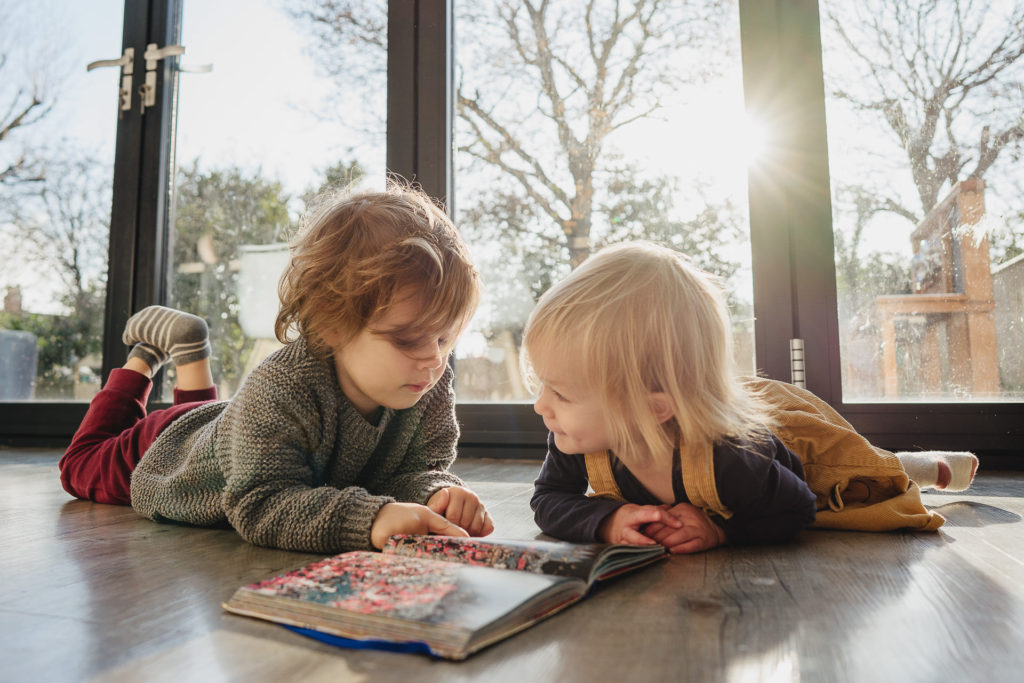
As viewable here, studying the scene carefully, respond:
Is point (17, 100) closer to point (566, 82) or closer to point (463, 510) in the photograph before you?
point (566, 82)

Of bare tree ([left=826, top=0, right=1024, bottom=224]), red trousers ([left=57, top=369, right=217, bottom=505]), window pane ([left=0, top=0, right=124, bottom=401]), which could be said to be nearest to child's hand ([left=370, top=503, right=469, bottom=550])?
red trousers ([left=57, top=369, right=217, bottom=505])

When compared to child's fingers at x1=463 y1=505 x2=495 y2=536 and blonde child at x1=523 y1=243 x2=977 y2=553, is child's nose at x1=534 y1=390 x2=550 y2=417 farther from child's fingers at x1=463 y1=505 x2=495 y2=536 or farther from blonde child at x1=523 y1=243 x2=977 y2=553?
child's fingers at x1=463 y1=505 x2=495 y2=536

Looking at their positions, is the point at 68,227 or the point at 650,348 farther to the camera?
the point at 68,227

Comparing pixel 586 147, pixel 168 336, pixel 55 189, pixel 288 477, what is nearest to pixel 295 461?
pixel 288 477

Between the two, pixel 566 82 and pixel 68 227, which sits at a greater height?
pixel 566 82

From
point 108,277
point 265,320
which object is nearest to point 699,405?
point 265,320

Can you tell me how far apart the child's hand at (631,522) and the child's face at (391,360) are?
0.32 meters

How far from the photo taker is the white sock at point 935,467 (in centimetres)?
125

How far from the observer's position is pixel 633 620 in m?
0.61

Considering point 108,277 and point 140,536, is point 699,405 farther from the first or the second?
point 108,277

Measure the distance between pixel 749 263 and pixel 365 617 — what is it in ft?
5.63

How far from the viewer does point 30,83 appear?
9.39ft

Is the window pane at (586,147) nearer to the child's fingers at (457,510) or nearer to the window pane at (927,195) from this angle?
the window pane at (927,195)

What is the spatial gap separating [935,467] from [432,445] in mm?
850
